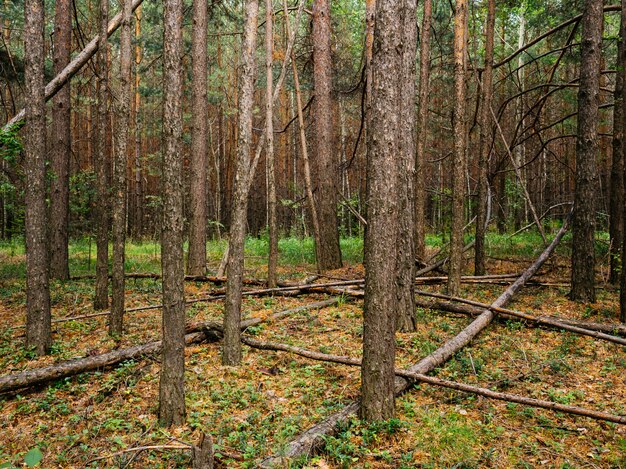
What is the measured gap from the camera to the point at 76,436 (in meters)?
3.89

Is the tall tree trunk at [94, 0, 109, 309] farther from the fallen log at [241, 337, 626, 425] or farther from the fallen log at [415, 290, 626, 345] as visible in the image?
the fallen log at [415, 290, 626, 345]

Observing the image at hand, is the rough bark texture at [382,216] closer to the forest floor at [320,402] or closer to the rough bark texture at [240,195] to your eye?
the forest floor at [320,402]

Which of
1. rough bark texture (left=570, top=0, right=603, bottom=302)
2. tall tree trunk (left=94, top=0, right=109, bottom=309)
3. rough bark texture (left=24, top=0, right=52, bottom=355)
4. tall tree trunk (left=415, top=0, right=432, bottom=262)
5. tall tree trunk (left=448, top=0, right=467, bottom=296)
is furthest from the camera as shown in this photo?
tall tree trunk (left=415, top=0, right=432, bottom=262)

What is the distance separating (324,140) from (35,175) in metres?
7.34

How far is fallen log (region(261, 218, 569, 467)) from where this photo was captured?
3.40 m

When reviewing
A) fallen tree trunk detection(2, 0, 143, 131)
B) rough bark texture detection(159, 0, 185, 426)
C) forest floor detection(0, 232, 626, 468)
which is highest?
fallen tree trunk detection(2, 0, 143, 131)

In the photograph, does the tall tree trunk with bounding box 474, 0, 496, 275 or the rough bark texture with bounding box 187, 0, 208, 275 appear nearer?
the tall tree trunk with bounding box 474, 0, 496, 275

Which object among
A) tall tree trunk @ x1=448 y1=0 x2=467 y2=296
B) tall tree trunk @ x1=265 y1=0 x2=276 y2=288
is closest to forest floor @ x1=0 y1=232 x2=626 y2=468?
tall tree trunk @ x1=448 y1=0 x2=467 y2=296

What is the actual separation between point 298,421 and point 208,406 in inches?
37.7

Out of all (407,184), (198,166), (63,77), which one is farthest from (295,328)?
(198,166)

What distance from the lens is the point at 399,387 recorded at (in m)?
4.46

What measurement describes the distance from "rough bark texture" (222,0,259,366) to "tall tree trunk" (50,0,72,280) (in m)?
6.68

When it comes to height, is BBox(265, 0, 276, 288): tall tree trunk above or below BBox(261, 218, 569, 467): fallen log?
above

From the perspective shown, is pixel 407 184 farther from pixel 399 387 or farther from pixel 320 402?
pixel 320 402
